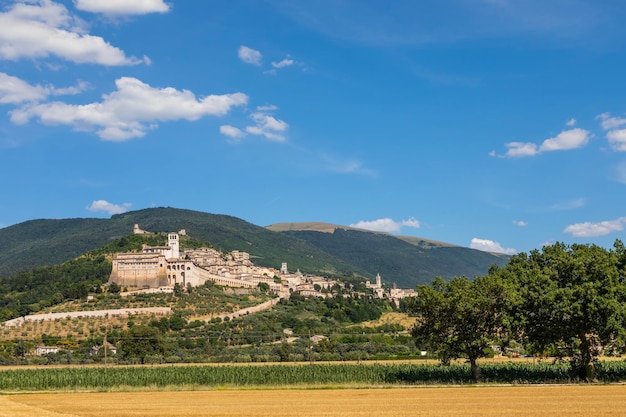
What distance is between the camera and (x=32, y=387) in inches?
2039

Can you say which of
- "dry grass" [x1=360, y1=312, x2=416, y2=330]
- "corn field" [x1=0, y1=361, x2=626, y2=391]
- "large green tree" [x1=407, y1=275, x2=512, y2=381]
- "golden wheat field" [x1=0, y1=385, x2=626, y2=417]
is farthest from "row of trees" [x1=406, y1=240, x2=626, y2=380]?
"dry grass" [x1=360, y1=312, x2=416, y2=330]

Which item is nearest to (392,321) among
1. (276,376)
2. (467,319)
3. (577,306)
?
(276,376)

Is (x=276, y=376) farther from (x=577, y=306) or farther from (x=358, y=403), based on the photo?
(x=577, y=306)

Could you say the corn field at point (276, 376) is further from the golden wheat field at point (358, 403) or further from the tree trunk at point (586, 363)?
the golden wheat field at point (358, 403)

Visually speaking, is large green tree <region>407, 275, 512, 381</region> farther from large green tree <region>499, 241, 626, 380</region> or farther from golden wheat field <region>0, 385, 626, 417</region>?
golden wheat field <region>0, 385, 626, 417</region>

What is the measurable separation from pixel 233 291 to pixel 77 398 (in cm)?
13762

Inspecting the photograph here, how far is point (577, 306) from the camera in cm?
4594

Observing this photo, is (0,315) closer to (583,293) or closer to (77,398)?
(77,398)

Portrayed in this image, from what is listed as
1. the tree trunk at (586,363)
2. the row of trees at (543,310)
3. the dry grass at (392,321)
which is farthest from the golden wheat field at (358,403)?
the dry grass at (392,321)

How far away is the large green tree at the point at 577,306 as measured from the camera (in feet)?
151

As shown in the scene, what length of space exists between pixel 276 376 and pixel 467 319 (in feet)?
50.3

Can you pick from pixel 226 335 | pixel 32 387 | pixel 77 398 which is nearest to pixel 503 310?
pixel 77 398

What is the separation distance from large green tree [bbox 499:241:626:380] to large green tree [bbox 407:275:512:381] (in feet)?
5.32

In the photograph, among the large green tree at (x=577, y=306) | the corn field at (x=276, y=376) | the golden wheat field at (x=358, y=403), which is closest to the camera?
the golden wheat field at (x=358, y=403)
